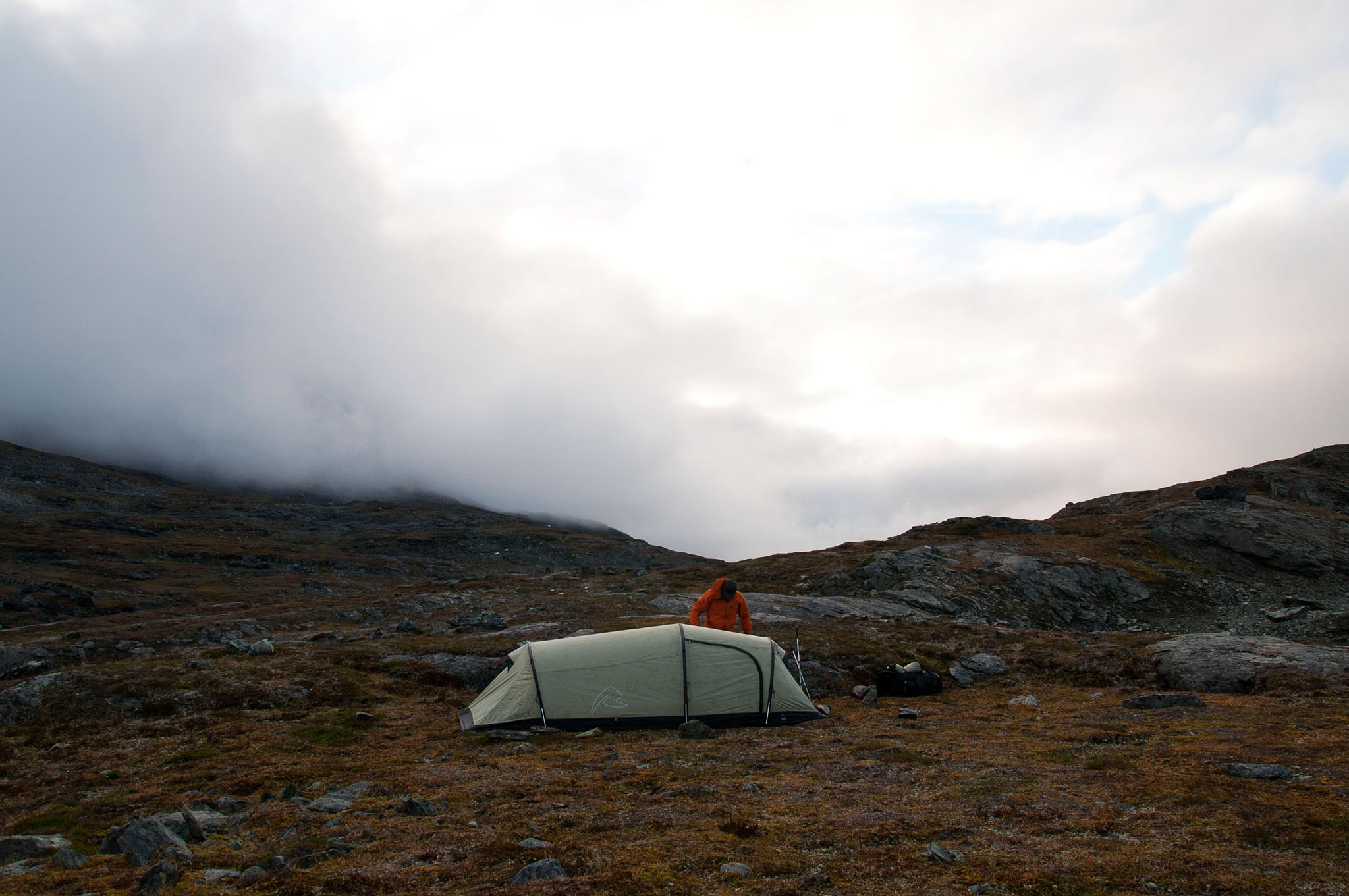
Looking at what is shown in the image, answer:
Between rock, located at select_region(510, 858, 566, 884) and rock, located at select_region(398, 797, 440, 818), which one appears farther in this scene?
rock, located at select_region(398, 797, 440, 818)

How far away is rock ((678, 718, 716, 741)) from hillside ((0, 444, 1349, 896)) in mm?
563

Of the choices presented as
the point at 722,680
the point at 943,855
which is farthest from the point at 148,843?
the point at 722,680

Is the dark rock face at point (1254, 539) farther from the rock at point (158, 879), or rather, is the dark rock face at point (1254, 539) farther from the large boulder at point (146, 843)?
the rock at point (158, 879)

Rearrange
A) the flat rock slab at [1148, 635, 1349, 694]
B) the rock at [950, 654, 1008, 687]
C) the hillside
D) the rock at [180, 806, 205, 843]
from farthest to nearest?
the rock at [950, 654, 1008, 687] → the flat rock slab at [1148, 635, 1349, 694] → the rock at [180, 806, 205, 843] → the hillside

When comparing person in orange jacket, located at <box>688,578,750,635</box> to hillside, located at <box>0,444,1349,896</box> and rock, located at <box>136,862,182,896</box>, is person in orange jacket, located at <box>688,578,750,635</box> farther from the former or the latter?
rock, located at <box>136,862,182,896</box>

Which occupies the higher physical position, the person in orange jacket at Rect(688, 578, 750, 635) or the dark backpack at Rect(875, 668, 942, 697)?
the person in orange jacket at Rect(688, 578, 750, 635)

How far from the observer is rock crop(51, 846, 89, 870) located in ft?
36.4

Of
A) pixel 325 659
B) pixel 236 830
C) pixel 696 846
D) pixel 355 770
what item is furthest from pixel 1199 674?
pixel 325 659

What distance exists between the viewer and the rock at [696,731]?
19953 millimetres

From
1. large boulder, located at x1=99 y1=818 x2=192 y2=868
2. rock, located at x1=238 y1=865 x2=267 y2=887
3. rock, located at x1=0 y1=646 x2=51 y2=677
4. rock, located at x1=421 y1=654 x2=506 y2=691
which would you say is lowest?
rock, located at x1=0 y1=646 x2=51 y2=677

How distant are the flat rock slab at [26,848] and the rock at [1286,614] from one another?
52.3 meters

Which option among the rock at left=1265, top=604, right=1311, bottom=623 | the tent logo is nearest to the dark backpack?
the tent logo

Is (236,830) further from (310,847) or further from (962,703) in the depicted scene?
(962,703)

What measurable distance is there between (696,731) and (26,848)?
14.0 metres
